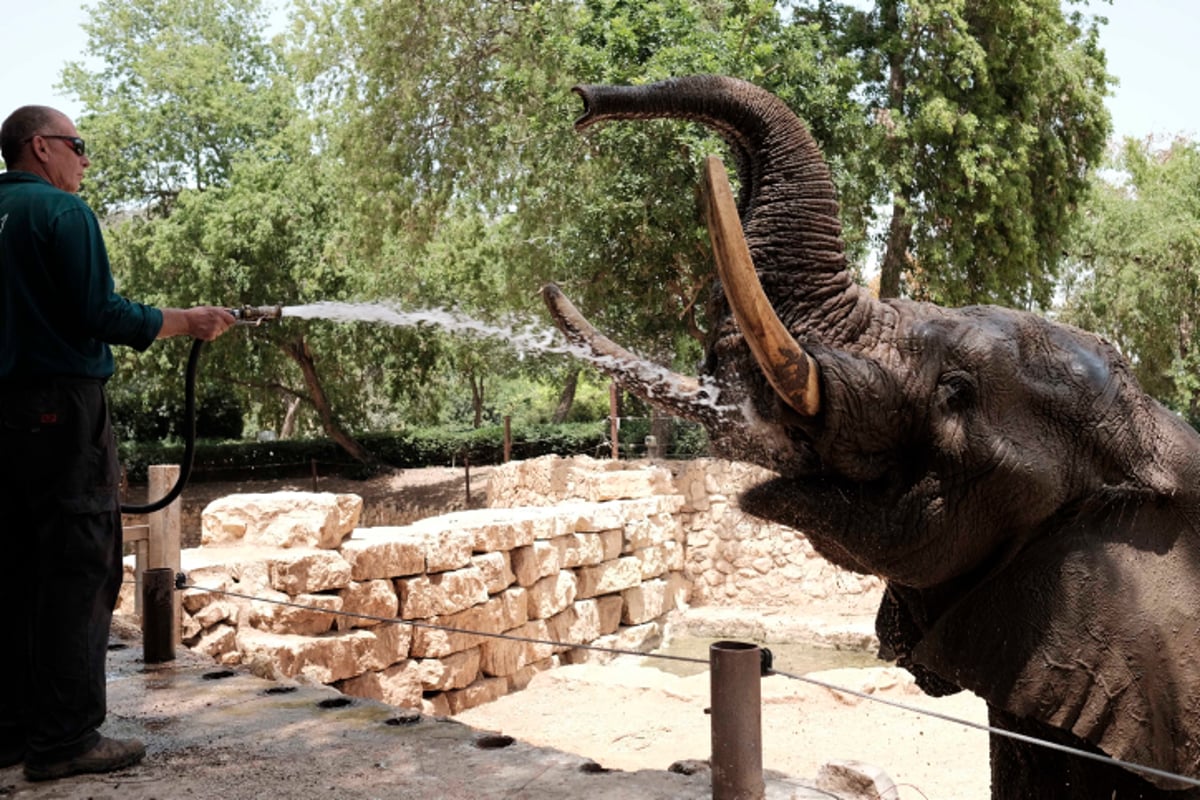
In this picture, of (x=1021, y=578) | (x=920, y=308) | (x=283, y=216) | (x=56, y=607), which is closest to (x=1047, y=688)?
(x=1021, y=578)

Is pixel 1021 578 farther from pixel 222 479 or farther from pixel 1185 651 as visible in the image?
pixel 222 479

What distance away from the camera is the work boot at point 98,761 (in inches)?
132

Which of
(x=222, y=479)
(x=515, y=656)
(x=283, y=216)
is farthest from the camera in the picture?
(x=222, y=479)

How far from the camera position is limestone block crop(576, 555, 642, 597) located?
13.6 meters

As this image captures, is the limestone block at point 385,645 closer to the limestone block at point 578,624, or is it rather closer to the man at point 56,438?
the limestone block at point 578,624

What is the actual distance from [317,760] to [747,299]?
2419 millimetres

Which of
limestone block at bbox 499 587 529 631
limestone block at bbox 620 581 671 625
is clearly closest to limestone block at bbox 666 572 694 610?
limestone block at bbox 620 581 671 625

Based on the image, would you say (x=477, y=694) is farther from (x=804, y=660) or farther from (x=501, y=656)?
(x=804, y=660)

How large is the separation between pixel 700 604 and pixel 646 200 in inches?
243

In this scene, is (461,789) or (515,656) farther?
(515,656)

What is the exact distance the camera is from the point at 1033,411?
237cm

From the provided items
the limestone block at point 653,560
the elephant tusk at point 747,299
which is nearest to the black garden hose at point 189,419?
the elephant tusk at point 747,299

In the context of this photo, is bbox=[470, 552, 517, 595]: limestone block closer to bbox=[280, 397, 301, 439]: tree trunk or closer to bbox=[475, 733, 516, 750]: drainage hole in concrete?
bbox=[475, 733, 516, 750]: drainage hole in concrete

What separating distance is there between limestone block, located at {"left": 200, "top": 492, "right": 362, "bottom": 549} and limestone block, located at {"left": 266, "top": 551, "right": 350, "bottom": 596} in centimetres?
20
